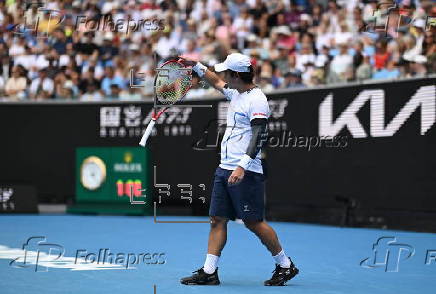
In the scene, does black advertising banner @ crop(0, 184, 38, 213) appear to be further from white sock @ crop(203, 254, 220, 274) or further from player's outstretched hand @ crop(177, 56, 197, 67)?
white sock @ crop(203, 254, 220, 274)

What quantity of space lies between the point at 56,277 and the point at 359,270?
3005mm

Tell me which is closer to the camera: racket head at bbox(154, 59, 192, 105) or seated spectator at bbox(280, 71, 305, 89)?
racket head at bbox(154, 59, 192, 105)

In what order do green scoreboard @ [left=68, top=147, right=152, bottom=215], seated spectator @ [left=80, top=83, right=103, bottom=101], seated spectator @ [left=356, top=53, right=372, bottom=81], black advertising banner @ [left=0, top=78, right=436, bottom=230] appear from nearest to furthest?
1. black advertising banner @ [left=0, top=78, right=436, bottom=230]
2. seated spectator @ [left=356, top=53, right=372, bottom=81]
3. green scoreboard @ [left=68, top=147, right=152, bottom=215]
4. seated spectator @ [left=80, top=83, right=103, bottom=101]

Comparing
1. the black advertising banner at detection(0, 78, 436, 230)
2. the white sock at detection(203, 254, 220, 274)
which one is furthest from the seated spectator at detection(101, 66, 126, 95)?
the white sock at detection(203, 254, 220, 274)

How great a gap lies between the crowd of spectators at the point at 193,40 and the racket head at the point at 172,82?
704 cm

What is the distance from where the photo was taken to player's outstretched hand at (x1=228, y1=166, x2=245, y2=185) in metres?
6.92

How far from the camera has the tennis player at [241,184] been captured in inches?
280

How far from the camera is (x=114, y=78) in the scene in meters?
18.1

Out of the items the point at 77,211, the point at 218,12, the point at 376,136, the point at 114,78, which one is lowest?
the point at 77,211

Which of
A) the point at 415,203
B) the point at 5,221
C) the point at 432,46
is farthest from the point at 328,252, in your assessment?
the point at 5,221

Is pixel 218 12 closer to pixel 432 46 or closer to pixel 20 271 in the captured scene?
pixel 432 46

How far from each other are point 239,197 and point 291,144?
845cm

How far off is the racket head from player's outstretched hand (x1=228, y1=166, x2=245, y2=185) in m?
1.20

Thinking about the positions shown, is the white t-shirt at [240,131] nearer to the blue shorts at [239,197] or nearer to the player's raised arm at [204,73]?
the blue shorts at [239,197]
